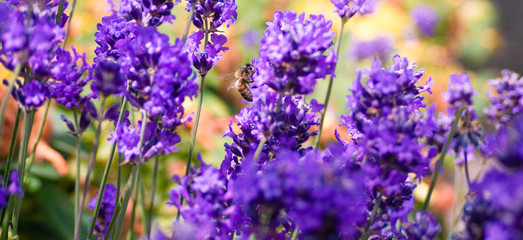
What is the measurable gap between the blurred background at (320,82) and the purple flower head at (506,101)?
0.89 ft

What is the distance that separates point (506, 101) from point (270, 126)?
0.55 metres

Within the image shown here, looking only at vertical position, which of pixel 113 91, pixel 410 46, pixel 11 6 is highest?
pixel 11 6

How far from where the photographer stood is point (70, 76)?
0.89m

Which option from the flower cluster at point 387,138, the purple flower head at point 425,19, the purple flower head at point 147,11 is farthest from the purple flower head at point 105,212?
the purple flower head at point 425,19

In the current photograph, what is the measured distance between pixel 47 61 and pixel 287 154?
42 centimetres

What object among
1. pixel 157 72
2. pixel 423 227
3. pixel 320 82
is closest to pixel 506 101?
pixel 423 227

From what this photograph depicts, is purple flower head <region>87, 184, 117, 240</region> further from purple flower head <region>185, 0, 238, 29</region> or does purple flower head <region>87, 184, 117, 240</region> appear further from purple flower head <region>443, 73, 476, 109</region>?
purple flower head <region>443, 73, 476, 109</region>

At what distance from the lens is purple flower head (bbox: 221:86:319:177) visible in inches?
34.1

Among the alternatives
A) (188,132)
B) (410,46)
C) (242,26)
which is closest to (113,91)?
(188,132)

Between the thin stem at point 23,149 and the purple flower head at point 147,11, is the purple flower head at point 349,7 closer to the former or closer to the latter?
the purple flower head at point 147,11

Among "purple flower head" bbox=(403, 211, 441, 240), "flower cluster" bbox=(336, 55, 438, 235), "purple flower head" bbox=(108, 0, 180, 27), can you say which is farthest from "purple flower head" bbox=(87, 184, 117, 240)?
"purple flower head" bbox=(403, 211, 441, 240)

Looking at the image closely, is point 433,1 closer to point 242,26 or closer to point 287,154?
point 242,26

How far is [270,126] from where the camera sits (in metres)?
0.86

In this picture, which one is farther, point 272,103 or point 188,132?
point 188,132
